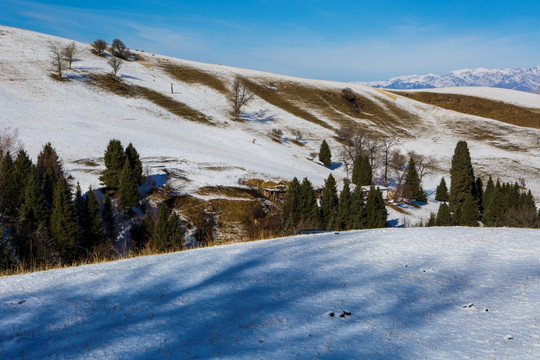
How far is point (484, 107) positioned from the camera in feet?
445

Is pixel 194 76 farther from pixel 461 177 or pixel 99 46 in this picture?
pixel 461 177

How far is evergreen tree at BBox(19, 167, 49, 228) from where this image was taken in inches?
1297

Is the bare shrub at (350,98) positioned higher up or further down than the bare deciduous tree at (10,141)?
higher up

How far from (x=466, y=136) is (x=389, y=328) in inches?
4622

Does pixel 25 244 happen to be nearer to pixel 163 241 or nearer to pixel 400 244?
pixel 163 241

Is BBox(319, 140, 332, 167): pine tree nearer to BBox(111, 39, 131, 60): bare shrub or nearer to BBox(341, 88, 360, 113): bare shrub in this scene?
BBox(341, 88, 360, 113): bare shrub

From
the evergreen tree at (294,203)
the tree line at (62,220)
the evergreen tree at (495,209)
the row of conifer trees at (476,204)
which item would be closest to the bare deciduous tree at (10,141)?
the tree line at (62,220)

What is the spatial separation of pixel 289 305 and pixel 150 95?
9578 cm

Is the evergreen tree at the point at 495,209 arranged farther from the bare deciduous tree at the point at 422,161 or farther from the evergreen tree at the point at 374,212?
the bare deciduous tree at the point at 422,161

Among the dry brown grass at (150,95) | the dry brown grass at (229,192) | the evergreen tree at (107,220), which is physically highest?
the dry brown grass at (150,95)

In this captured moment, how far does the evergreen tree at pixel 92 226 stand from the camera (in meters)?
33.2

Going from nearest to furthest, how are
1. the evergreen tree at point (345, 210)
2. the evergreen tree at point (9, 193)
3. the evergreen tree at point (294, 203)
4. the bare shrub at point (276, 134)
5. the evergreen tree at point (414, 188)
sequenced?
the evergreen tree at point (9, 193), the evergreen tree at point (294, 203), the evergreen tree at point (345, 210), the evergreen tree at point (414, 188), the bare shrub at point (276, 134)

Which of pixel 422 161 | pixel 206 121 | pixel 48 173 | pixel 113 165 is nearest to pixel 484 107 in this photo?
pixel 422 161

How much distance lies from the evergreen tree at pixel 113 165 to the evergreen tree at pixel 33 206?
10630 mm
